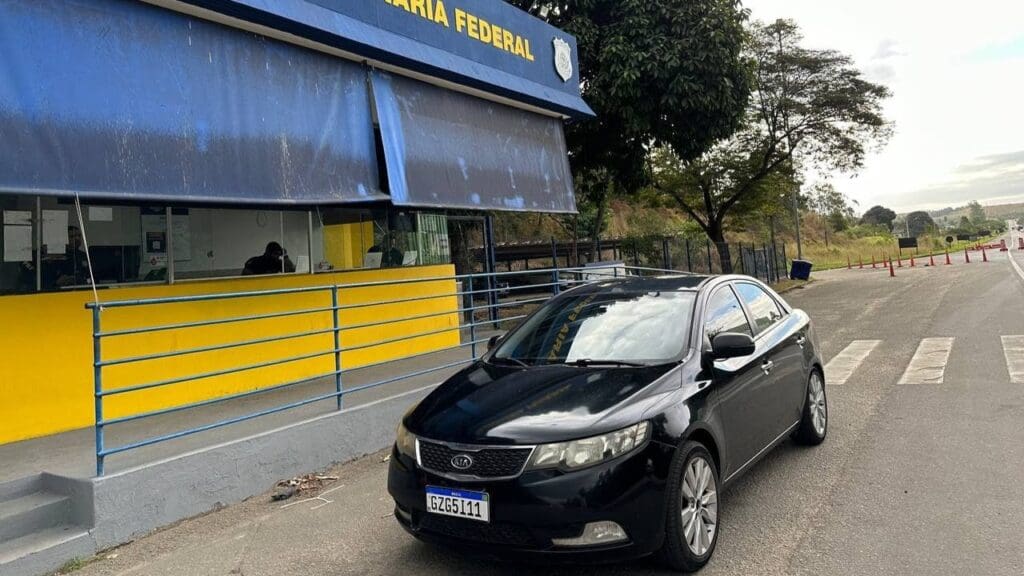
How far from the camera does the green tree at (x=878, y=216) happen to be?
122 m

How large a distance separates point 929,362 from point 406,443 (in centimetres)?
812

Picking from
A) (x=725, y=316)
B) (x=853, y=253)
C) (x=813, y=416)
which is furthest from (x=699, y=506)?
(x=853, y=253)

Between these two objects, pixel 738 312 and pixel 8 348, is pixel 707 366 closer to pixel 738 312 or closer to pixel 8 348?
pixel 738 312

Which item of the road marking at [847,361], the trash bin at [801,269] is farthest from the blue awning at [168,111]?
the trash bin at [801,269]

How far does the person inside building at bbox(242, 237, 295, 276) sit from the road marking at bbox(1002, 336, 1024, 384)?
28.4 ft

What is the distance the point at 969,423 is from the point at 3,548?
743 centimetres

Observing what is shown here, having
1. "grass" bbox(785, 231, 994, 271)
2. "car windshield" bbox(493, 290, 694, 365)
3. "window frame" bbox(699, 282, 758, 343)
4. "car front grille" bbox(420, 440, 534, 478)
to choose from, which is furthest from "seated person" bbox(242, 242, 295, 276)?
"grass" bbox(785, 231, 994, 271)

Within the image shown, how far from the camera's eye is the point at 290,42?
253 inches

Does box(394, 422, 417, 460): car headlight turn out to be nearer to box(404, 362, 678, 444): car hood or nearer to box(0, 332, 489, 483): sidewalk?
box(404, 362, 678, 444): car hood

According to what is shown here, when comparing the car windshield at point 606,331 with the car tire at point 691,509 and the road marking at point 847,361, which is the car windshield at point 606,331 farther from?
the road marking at point 847,361

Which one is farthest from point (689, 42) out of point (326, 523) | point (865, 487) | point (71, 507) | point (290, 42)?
point (71, 507)

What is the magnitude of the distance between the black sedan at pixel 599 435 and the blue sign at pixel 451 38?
3948 mm

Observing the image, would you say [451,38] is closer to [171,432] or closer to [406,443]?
[171,432]

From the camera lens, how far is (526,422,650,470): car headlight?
3.02m
